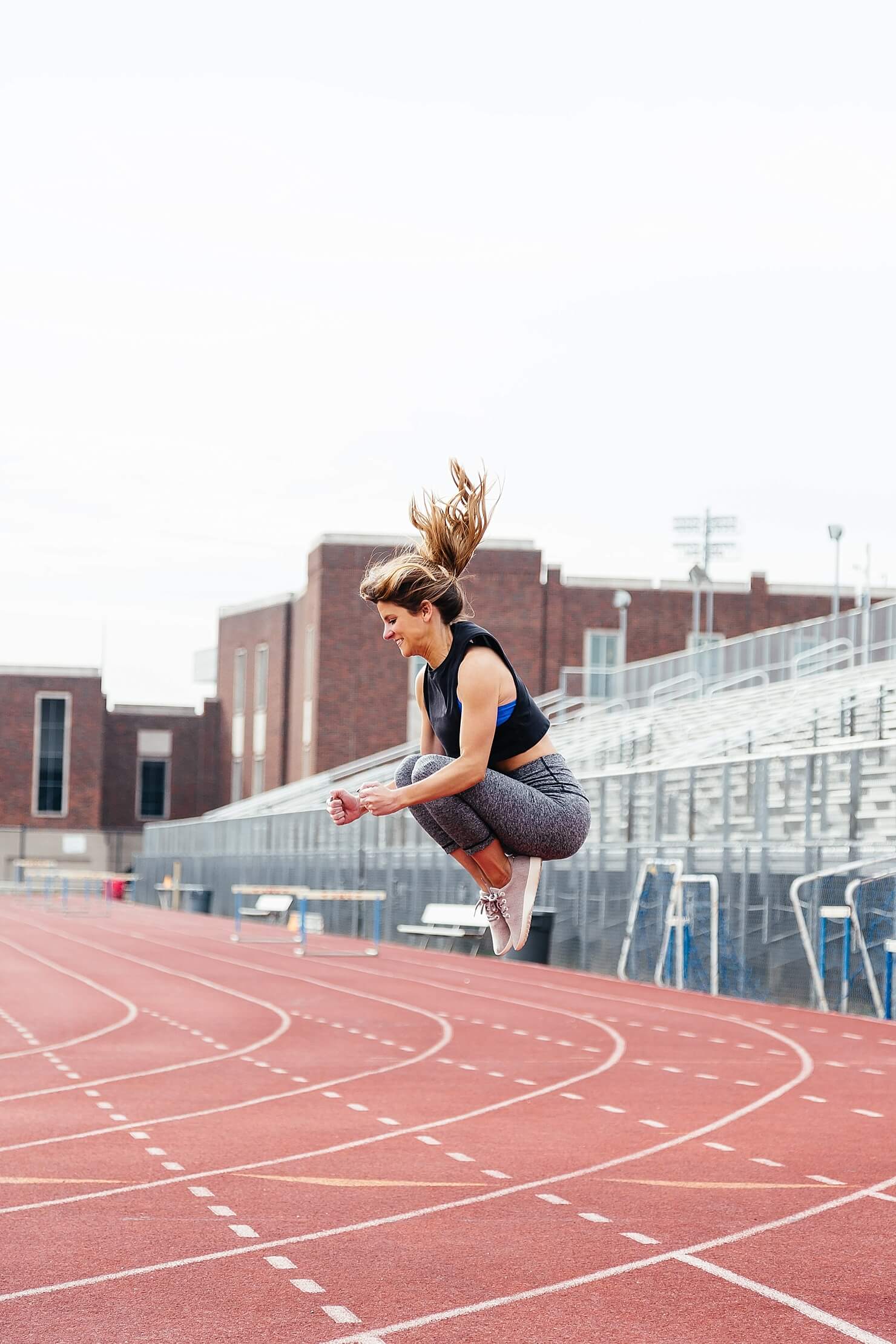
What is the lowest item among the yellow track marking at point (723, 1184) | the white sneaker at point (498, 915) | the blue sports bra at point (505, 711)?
the yellow track marking at point (723, 1184)

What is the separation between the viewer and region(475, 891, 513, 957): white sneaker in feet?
16.1

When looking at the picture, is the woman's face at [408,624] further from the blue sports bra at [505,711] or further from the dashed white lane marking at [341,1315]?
the dashed white lane marking at [341,1315]

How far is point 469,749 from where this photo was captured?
4.46 metres

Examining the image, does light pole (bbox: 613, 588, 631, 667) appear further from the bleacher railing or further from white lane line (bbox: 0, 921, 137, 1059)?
white lane line (bbox: 0, 921, 137, 1059)

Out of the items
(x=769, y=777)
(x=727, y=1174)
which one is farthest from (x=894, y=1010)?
(x=727, y=1174)

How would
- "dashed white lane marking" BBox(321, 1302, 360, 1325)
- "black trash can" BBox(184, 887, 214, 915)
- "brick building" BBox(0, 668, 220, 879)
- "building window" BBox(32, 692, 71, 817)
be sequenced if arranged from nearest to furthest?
"dashed white lane marking" BBox(321, 1302, 360, 1325) → "black trash can" BBox(184, 887, 214, 915) → "brick building" BBox(0, 668, 220, 879) → "building window" BBox(32, 692, 71, 817)

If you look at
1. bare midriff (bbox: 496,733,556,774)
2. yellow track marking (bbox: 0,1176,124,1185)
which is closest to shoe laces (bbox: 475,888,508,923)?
bare midriff (bbox: 496,733,556,774)

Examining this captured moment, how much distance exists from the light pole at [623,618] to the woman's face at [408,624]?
151ft

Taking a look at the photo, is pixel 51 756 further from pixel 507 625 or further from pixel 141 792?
pixel 507 625

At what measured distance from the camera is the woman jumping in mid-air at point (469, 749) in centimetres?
447

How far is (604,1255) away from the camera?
7.75 meters

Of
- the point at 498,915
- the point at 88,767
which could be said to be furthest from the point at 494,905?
the point at 88,767

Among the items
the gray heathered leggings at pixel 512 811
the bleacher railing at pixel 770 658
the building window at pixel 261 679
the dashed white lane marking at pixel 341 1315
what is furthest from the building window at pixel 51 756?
the gray heathered leggings at pixel 512 811

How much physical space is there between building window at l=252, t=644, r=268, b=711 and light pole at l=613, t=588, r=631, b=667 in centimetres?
1574
